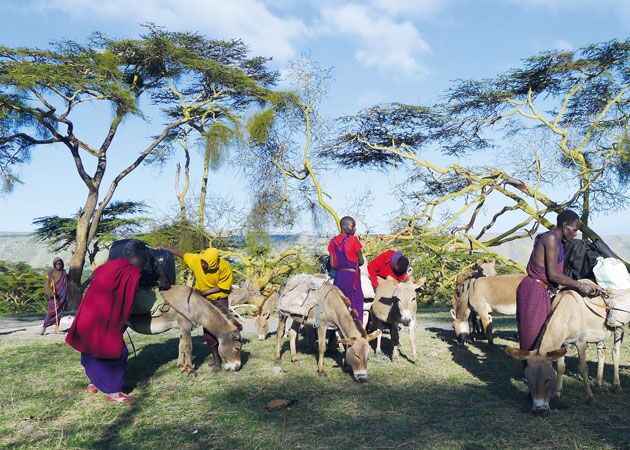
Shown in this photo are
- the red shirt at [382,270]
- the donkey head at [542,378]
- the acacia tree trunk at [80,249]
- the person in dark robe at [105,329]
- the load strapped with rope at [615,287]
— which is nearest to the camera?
the donkey head at [542,378]

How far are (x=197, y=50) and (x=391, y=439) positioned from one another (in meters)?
23.6

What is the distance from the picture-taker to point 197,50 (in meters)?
25.6

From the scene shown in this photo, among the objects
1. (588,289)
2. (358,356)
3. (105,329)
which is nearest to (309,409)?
(358,356)

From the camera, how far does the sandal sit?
672 centimetres

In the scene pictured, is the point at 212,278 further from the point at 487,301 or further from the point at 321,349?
the point at 487,301

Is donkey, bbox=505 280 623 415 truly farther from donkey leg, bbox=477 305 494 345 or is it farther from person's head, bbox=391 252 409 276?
person's head, bbox=391 252 409 276

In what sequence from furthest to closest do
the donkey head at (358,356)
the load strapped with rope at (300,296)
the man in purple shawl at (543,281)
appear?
the load strapped with rope at (300,296) < the donkey head at (358,356) < the man in purple shawl at (543,281)

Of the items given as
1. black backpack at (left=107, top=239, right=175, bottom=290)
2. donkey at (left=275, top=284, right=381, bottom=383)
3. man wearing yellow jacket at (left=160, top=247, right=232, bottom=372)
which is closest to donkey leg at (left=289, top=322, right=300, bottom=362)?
donkey at (left=275, top=284, right=381, bottom=383)

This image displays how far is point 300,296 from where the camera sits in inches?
341

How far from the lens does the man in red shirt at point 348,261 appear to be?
873 cm

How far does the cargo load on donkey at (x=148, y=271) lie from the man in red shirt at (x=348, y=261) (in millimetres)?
2655

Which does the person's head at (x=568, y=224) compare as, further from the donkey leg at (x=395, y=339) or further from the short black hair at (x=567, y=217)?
the donkey leg at (x=395, y=339)

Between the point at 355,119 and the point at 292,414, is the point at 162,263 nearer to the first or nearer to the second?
the point at 292,414

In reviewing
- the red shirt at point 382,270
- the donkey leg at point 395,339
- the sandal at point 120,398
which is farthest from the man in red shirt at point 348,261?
the sandal at point 120,398
